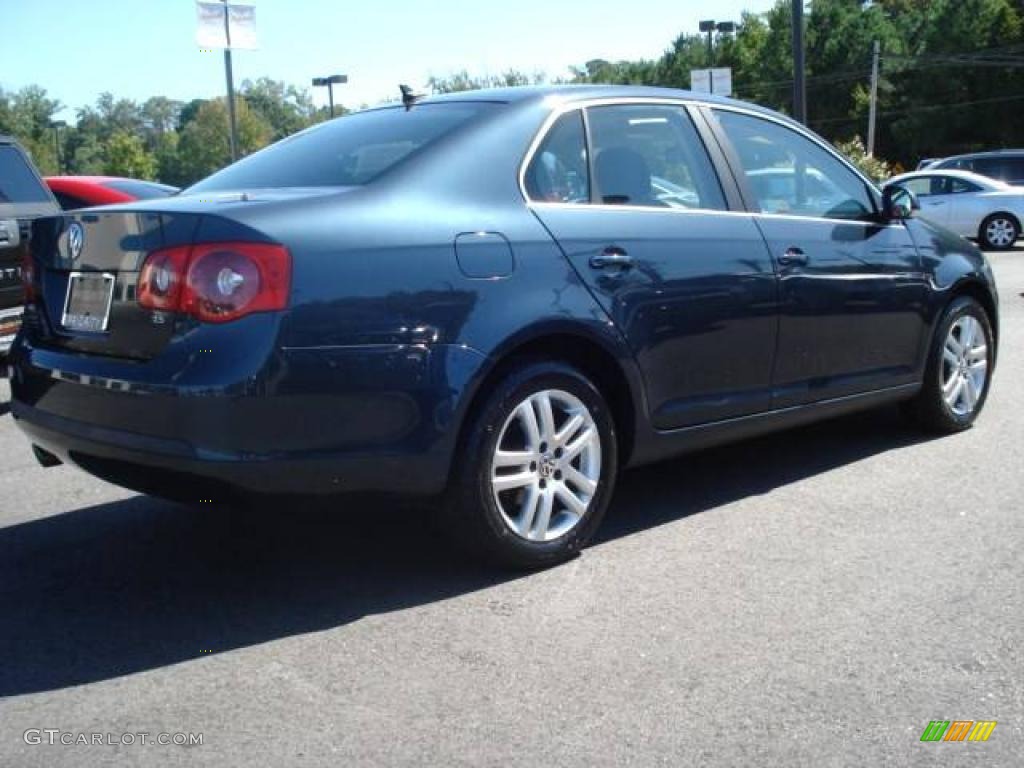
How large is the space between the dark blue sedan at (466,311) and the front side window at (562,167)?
0.04 feet

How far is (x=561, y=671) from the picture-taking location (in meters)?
3.33

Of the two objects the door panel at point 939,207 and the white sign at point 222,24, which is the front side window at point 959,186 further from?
the white sign at point 222,24

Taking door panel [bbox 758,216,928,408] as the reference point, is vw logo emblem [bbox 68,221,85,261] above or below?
above

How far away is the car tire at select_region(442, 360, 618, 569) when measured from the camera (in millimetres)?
3900

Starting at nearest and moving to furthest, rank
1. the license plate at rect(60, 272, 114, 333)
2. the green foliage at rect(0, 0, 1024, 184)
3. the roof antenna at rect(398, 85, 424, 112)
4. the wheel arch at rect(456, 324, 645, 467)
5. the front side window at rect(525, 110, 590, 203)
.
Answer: the license plate at rect(60, 272, 114, 333)
the wheel arch at rect(456, 324, 645, 467)
the front side window at rect(525, 110, 590, 203)
the roof antenna at rect(398, 85, 424, 112)
the green foliage at rect(0, 0, 1024, 184)

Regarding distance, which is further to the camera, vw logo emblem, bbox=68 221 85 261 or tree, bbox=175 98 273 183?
tree, bbox=175 98 273 183

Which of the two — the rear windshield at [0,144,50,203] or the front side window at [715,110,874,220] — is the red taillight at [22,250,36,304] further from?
the rear windshield at [0,144,50,203]

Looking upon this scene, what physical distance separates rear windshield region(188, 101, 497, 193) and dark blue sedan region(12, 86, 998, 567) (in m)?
0.02

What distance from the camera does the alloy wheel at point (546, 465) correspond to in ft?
13.2

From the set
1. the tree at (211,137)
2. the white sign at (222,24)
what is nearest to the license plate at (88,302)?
the white sign at (222,24)

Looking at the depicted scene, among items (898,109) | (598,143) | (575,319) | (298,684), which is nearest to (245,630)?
(298,684)

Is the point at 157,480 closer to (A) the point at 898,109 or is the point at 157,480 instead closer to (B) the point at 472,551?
(B) the point at 472,551

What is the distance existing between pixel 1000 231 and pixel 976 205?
60cm

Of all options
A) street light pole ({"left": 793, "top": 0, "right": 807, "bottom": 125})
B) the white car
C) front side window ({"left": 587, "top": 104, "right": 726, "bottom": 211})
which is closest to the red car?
front side window ({"left": 587, "top": 104, "right": 726, "bottom": 211})
